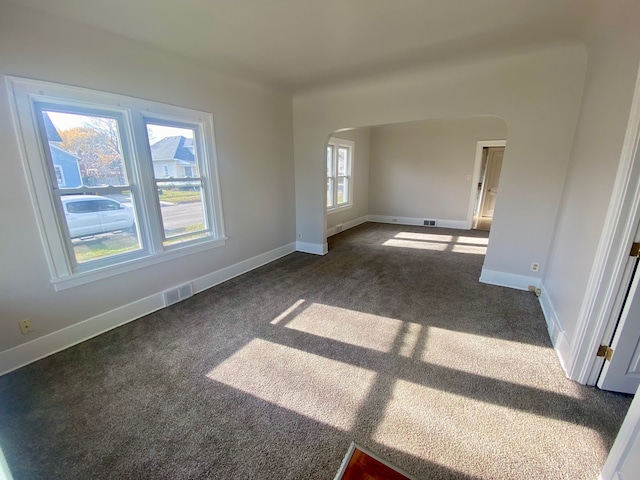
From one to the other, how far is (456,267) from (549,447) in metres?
2.89

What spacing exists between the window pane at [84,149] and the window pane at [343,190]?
4591mm

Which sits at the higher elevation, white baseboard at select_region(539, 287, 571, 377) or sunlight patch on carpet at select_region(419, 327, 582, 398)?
white baseboard at select_region(539, 287, 571, 377)

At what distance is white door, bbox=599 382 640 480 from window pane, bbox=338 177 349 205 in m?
5.65

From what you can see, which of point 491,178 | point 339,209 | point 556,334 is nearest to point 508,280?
point 556,334

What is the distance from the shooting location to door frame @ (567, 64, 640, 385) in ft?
5.11

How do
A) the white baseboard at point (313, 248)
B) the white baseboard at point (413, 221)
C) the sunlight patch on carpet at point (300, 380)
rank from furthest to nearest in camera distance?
the white baseboard at point (413, 221) < the white baseboard at point (313, 248) < the sunlight patch on carpet at point (300, 380)

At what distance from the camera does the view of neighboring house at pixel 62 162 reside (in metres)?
2.13

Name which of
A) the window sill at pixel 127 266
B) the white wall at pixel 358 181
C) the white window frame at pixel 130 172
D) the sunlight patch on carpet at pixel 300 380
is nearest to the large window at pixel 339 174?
the white wall at pixel 358 181

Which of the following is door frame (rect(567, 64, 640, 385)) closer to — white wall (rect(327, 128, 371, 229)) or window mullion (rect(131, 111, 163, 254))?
window mullion (rect(131, 111, 163, 254))

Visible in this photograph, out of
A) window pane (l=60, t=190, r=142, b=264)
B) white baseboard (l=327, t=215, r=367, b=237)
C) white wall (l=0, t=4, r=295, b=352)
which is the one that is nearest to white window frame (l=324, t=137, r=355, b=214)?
white baseboard (l=327, t=215, r=367, b=237)

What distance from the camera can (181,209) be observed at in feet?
10.2

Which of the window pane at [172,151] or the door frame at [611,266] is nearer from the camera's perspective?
the door frame at [611,266]

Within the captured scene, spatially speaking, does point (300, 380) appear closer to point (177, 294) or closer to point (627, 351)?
point (177, 294)

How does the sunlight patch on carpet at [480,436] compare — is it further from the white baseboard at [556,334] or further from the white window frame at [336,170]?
the white window frame at [336,170]
